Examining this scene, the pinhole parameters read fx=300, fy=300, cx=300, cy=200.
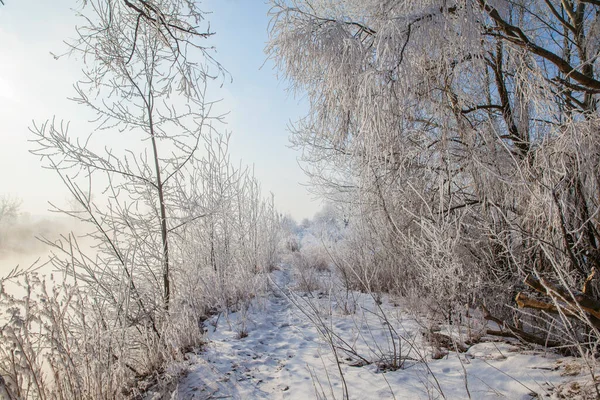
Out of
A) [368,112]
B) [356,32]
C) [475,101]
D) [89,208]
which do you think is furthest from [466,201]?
[89,208]

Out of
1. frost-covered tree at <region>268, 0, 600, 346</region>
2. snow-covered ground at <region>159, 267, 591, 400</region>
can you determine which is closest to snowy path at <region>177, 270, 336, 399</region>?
snow-covered ground at <region>159, 267, 591, 400</region>

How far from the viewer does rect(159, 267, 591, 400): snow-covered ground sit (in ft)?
4.84

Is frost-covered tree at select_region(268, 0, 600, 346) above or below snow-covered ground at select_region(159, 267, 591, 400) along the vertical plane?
above

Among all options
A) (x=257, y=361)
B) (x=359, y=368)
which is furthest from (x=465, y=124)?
(x=257, y=361)

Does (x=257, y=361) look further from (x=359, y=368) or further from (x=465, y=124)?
(x=465, y=124)

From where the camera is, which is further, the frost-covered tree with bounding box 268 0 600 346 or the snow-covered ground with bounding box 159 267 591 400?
the frost-covered tree with bounding box 268 0 600 346

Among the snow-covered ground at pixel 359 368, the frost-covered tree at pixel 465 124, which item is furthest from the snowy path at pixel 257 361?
the frost-covered tree at pixel 465 124

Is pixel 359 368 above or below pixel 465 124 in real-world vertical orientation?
below

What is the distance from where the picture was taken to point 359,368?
6.62 ft

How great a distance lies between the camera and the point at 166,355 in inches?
92.4

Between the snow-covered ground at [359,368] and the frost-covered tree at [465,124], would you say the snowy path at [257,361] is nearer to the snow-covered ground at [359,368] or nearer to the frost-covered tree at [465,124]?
the snow-covered ground at [359,368]

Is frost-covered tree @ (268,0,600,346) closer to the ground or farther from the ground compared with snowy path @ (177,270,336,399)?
farther from the ground

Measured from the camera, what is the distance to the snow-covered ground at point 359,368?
58.1 inches

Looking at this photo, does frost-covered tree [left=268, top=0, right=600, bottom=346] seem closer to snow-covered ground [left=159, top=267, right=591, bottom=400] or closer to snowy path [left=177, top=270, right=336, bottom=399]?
snow-covered ground [left=159, top=267, right=591, bottom=400]
